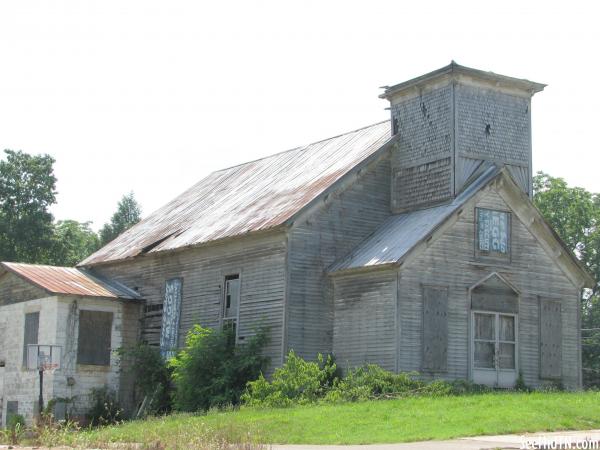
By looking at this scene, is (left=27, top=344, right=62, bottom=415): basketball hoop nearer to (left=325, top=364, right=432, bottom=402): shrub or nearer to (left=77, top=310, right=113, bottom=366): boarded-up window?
(left=77, top=310, right=113, bottom=366): boarded-up window

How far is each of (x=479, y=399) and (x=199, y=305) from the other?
11.5m

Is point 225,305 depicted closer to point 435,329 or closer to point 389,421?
point 435,329

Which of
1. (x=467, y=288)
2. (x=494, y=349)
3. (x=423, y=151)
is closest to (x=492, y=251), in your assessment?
(x=467, y=288)

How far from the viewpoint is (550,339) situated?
28.9 m

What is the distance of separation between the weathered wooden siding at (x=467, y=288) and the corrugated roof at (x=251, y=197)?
12.6 ft

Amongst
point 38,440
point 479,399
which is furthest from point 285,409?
point 38,440

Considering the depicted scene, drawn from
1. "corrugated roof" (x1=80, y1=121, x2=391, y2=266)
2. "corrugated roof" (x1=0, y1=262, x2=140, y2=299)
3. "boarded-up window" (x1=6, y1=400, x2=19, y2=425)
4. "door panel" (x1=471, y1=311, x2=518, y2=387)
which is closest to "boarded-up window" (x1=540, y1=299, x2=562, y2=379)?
"door panel" (x1=471, y1=311, x2=518, y2=387)

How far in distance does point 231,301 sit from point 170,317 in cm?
308

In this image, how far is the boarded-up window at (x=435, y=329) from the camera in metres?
26.5

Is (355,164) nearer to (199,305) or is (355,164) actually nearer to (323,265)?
(323,265)

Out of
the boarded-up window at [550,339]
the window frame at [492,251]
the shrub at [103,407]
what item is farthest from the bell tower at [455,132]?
the shrub at [103,407]

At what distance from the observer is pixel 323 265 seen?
28422 millimetres

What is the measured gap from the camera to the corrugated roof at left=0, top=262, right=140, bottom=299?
32062 millimetres

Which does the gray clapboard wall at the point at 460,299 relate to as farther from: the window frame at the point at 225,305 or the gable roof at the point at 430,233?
the window frame at the point at 225,305
